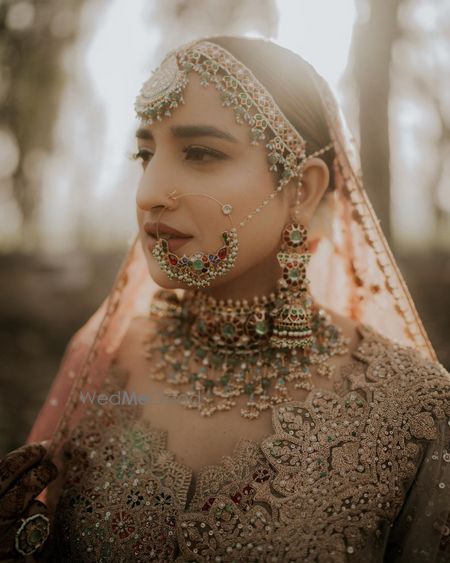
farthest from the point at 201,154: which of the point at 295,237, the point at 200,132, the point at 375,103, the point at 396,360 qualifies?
the point at 375,103

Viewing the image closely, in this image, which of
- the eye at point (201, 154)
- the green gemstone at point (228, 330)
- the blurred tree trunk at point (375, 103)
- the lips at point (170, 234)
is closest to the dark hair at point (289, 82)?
the eye at point (201, 154)

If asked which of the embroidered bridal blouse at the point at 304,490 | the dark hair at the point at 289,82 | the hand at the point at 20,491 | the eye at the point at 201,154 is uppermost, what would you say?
the dark hair at the point at 289,82

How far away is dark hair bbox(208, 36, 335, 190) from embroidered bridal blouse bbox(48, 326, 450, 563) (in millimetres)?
814

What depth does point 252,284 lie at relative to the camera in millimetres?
1879

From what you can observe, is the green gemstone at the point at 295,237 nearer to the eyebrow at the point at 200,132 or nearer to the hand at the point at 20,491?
the eyebrow at the point at 200,132

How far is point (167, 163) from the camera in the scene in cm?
170

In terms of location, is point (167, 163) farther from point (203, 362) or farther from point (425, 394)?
point (425, 394)

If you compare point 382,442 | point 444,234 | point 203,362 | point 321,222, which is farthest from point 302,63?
point 444,234

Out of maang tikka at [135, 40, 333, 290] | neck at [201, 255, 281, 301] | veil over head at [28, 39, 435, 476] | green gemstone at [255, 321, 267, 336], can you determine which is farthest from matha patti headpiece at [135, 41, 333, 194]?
green gemstone at [255, 321, 267, 336]

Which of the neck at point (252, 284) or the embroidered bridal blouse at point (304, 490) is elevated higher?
the neck at point (252, 284)

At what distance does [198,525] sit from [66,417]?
66 cm

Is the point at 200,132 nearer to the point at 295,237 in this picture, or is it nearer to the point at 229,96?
the point at 229,96

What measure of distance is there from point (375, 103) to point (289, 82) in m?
1.25

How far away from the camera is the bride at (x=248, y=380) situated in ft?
4.91
